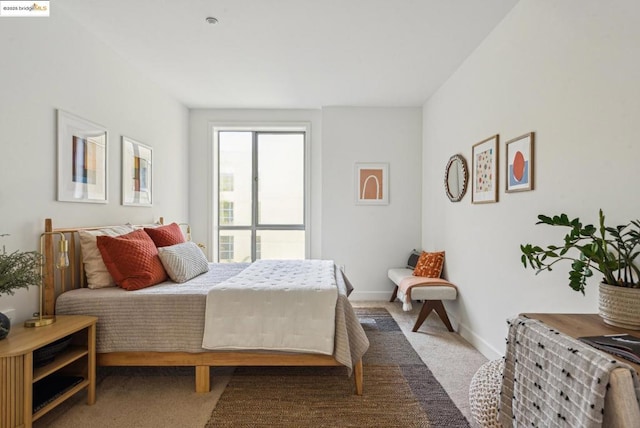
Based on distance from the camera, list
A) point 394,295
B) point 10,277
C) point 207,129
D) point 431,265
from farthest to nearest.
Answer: point 207,129, point 394,295, point 431,265, point 10,277

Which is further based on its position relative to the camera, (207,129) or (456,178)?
(207,129)

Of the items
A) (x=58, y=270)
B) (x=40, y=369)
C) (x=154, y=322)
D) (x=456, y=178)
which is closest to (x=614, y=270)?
(x=456, y=178)

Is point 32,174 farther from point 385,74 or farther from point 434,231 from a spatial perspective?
point 434,231

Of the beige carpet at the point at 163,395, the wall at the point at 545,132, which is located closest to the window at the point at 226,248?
the beige carpet at the point at 163,395

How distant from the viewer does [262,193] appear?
16.6ft

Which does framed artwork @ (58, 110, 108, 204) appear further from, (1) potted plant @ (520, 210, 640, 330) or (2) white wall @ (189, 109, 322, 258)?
(1) potted plant @ (520, 210, 640, 330)

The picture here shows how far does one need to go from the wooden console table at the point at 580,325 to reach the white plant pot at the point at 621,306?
3cm

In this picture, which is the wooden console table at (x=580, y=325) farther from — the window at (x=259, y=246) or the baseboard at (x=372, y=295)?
the window at (x=259, y=246)

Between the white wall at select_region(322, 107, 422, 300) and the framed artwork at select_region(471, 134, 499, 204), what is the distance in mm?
1644

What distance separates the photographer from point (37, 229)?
2.21m

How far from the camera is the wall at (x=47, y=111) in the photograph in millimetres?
2027

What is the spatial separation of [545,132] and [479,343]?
1828mm

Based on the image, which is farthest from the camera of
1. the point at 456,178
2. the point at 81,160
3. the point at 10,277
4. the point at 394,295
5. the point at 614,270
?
the point at 394,295

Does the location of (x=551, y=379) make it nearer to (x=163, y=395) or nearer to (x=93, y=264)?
(x=163, y=395)
